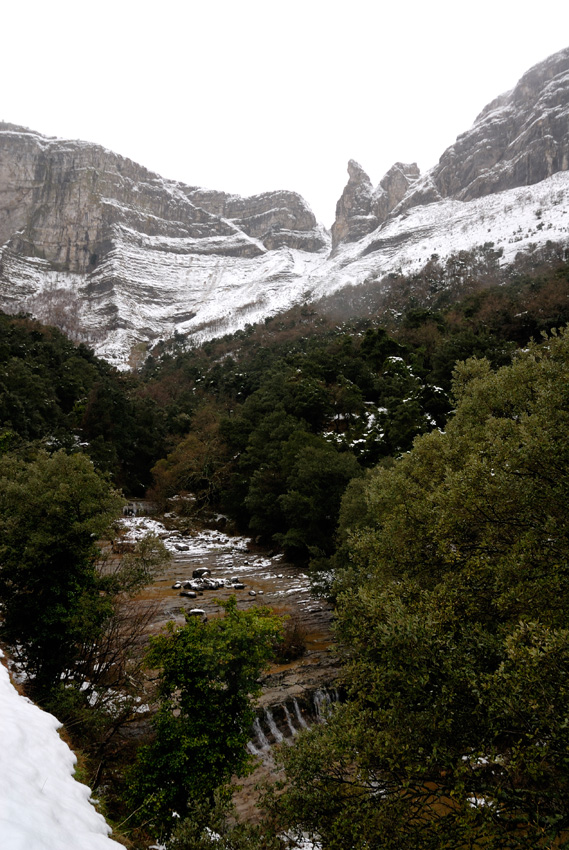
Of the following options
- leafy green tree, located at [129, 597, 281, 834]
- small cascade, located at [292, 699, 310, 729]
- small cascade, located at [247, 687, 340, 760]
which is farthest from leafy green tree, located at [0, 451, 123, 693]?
small cascade, located at [292, 699, 310, 729]

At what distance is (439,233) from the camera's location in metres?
Result: 96.2

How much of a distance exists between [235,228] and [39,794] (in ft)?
673

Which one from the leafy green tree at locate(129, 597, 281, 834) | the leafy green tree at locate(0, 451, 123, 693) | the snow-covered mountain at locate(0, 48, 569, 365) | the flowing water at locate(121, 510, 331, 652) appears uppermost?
the snow-covered mountain at locate(0, 48, 569, 365)

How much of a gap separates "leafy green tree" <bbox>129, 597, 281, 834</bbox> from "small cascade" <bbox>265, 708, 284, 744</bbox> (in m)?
4.03

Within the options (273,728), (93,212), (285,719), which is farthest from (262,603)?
(93,212)

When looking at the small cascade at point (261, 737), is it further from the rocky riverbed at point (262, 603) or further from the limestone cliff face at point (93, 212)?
the limestone cliff face at point (93, 212)

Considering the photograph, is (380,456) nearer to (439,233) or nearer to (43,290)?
(439,233)

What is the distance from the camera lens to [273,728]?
475 inches

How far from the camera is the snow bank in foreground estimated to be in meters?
3.02

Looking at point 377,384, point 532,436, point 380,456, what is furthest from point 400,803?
point 377,384

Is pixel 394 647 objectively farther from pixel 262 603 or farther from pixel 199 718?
pixel 262 603

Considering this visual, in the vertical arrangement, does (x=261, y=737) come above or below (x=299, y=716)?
above

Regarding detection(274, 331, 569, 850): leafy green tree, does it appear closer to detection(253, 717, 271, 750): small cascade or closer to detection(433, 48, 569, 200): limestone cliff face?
detection(253, 717, 271, 750): small cascade

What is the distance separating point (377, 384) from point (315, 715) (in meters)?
31.3
